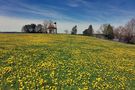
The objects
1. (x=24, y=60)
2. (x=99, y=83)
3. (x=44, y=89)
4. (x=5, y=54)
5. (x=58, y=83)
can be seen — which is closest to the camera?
(x=44, y=89)

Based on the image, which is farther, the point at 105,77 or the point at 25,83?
the point at 105,77

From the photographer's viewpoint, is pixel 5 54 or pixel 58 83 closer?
pixel 58 83

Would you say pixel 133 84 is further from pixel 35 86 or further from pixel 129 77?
pixel 35 86

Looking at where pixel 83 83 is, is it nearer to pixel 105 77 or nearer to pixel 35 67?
pixel 105 77

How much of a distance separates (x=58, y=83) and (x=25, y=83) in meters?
1.85

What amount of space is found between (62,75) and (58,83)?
5.02 feet

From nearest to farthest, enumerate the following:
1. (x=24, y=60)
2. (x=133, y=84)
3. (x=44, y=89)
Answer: (x=44, y=89) < (x=133, y=84) < (x=24, y=60)

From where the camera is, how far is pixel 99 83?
50.5ft

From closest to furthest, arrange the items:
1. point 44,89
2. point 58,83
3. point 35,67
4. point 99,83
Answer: point 44,89 → point 58,83 → point 99,83 → point 35,67

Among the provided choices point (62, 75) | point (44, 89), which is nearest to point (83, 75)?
point (62, 75)

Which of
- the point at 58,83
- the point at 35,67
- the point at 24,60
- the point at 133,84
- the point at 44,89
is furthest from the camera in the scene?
the point at 24,60

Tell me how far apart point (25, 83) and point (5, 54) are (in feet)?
27.2

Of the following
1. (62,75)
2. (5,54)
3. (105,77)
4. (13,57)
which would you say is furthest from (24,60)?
(105,77)

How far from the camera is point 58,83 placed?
14406 mm
